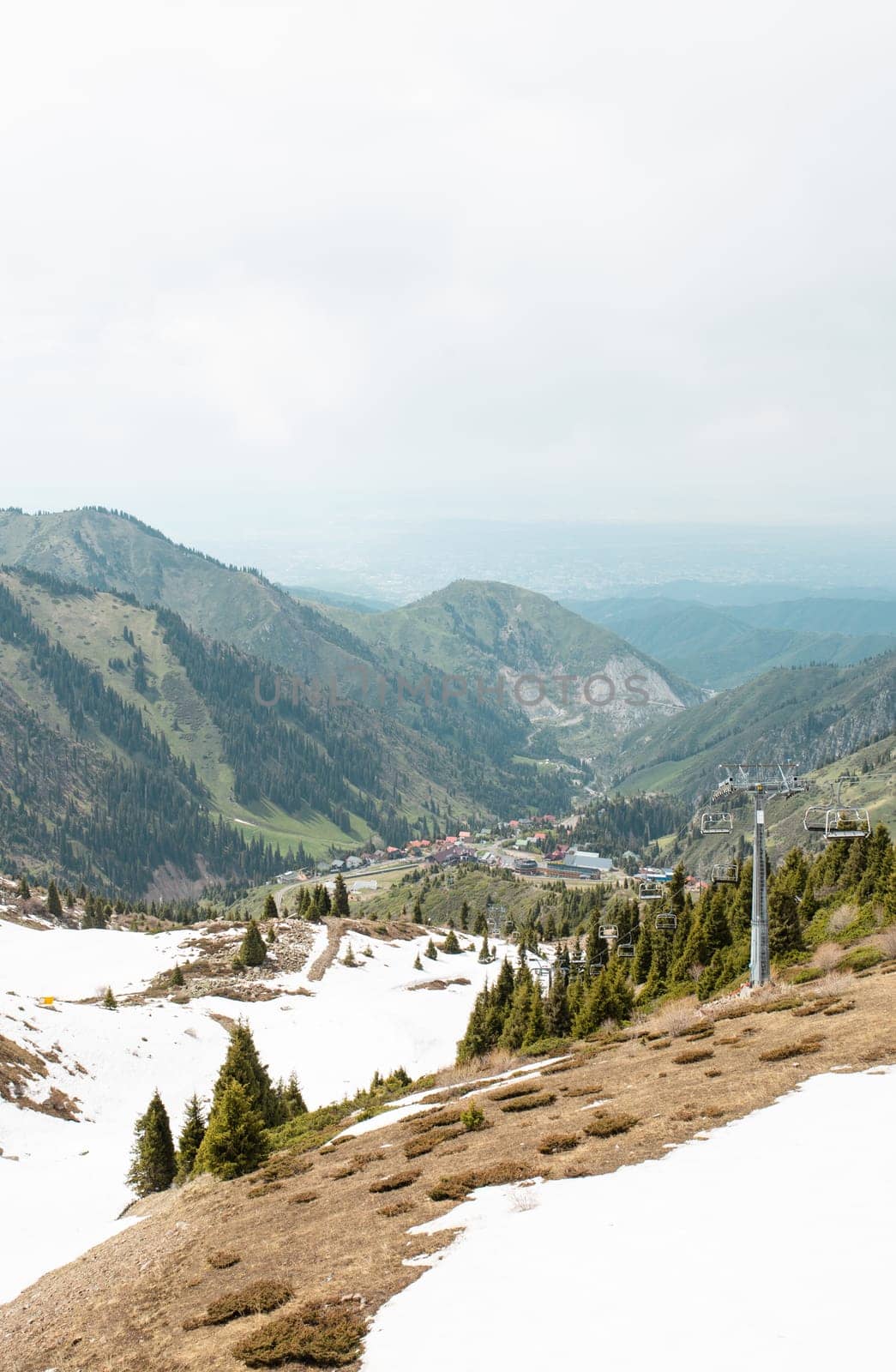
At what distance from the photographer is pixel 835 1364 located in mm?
10609

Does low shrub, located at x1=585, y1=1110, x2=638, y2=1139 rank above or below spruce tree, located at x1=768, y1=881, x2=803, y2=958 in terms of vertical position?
above

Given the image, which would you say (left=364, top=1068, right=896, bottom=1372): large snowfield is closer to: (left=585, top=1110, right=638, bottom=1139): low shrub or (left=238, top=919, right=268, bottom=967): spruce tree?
(left=585, top=1110, right=638, bottom=1139): low shrub

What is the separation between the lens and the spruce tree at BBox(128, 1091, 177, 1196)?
1738 inches

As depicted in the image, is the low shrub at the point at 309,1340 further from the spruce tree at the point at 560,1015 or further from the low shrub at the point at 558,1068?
the spruce tree at the point at 560,1015

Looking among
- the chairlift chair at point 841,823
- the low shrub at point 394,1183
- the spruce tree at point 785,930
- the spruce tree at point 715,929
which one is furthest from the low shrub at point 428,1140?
the spruce tree at point 715,929

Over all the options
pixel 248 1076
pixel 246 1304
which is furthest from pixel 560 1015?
pixel 246 1304

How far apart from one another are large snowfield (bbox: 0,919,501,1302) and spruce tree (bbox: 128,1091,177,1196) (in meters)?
1.65

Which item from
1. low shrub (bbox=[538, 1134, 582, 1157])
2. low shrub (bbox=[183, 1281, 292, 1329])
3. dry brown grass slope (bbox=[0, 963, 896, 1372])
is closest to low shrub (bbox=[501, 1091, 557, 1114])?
dry brown grass slope (bbox=[0, 963, 896, 1372])

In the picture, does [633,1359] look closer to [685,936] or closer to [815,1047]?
[815,1047]

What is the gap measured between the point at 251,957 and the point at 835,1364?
103 metres

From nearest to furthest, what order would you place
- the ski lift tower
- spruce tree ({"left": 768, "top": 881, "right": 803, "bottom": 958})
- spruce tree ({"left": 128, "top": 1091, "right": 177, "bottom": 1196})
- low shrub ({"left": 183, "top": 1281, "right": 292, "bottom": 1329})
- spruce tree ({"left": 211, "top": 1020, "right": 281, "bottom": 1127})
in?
→ low shrub ({"left": 183, "top": 1281, "right": 292, "bottom": 1329}) → the ski lift tower → spruce tree ({"left": 211, "top": 1020, "right": 281, "bottom": 1127}) → spruce tree ({"left": 128, "top": 1091, "right": 177, "bottom": 1196}) → spruce tree ({"left": 768, "top": 881, "right": 803, "bottom": 958})

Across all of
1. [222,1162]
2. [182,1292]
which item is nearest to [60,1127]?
[222,1162]

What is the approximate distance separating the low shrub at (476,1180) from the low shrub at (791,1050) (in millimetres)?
10189

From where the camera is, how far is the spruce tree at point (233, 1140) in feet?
120
